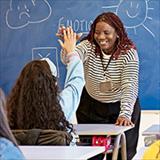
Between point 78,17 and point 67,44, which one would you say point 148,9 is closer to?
point 78,17

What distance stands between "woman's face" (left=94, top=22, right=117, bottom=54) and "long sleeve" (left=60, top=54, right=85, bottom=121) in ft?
2.48

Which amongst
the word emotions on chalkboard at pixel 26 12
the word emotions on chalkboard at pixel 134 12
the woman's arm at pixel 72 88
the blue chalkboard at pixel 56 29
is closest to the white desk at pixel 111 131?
the woman's arm at pixel 72 88

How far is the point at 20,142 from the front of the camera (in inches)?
86.4

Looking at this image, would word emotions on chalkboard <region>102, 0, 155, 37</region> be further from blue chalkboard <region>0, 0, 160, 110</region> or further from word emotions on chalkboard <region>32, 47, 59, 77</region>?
word emotions on chalkboard <region>32, 47, 59, 77</region>

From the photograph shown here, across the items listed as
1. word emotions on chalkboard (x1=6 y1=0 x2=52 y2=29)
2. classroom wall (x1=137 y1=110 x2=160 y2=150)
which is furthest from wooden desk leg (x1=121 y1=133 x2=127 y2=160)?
word emotions on chalkboard (x1=6 y1=0 x2=52 y2=29)

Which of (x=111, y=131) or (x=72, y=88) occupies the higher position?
(x=72, y=88)

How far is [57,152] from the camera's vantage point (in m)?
2.00

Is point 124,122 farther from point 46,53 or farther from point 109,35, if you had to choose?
point 46,53

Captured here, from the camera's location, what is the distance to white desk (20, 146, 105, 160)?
75.5 inches

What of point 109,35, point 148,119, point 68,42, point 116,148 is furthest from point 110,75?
point 148,119

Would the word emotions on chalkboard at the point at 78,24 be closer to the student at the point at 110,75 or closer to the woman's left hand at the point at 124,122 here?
the student at the point at 110,75

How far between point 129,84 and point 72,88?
848 millimetres

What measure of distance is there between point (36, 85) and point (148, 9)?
2.10 metres

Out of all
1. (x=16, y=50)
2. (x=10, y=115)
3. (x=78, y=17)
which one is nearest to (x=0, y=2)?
(x=16, y=50)
